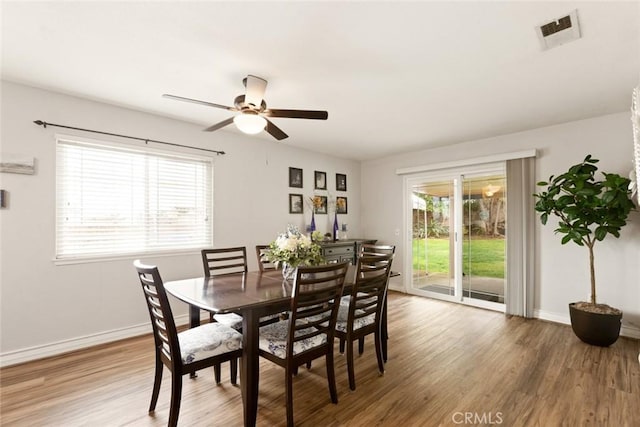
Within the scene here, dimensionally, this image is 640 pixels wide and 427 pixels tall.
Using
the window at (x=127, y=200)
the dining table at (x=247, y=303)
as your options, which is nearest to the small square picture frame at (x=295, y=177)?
the window at (x=127, y=200)

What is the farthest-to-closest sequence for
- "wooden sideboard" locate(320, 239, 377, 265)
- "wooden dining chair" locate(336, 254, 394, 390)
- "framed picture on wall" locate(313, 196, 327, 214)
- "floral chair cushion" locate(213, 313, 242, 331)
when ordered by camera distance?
"framed picture on wall" locate(313, 196, 327, 214)
"wooden sideboard" locate(320, 239, 377, 265)
"floral chair cushion" locate(213, 313, 242, 331)
"wooden dining chair" locate(336, 254, 394, 390)

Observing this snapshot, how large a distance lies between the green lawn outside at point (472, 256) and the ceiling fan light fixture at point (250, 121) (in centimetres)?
373

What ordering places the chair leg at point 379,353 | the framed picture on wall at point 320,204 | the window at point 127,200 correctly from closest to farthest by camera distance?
the chair leg at point 379,353, the window at point 127,200, the framed picture on wall at point 320,204

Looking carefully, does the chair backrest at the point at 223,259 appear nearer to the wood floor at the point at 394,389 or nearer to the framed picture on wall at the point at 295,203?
the wood floor at the point at 394,389

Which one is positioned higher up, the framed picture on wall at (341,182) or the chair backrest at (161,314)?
the framed picture on wall at (341,182)

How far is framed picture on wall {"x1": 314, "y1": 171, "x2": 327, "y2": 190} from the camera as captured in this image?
17.5 ft

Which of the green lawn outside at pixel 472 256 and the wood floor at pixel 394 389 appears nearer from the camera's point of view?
the wood floor at pixel 394 389

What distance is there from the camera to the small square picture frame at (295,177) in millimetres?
4914

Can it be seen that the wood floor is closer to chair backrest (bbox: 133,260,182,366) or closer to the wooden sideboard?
chair backrest (bbox: 133,260,182,366)

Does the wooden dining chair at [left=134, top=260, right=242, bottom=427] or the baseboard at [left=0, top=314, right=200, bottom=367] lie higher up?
the wooden dining chair at [left=134, top=260, right=242, bottom=427]

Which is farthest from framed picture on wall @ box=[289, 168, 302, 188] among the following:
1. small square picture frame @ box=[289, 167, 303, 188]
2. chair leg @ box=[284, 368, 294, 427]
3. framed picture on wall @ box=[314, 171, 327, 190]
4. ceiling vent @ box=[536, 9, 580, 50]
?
ceiling vent @ box=[536, 9, 580, 50]

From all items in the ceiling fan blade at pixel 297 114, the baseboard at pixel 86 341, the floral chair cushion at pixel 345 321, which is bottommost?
the baseboard at pixel 86 341

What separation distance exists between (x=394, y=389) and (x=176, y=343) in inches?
64.3

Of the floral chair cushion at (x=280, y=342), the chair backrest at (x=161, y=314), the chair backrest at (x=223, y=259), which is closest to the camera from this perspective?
the chair backrest at (x=161, y=314)
